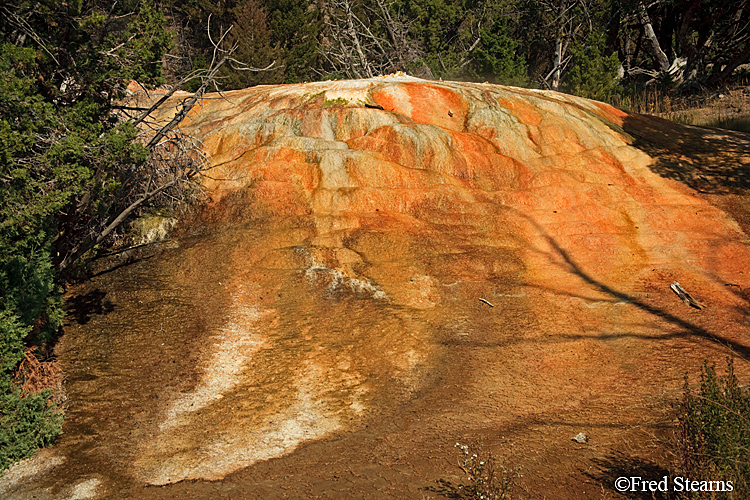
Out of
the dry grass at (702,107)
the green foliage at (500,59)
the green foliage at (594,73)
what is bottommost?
the dry grass at (702,107)

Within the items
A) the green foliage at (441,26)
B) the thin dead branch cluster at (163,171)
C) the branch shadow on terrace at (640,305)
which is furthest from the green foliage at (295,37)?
the branch shadow on terrace at (640,305)

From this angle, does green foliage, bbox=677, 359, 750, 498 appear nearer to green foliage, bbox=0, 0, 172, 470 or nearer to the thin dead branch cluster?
green foliage, bbox=0, 0, 172, 470

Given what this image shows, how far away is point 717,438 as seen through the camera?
4449mm

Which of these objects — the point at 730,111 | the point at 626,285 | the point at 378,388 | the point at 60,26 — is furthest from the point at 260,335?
the point at 730,111

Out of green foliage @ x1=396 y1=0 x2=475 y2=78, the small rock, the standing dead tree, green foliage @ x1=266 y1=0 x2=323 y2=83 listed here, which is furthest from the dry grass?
the small rock

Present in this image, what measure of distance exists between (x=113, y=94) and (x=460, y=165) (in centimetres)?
666

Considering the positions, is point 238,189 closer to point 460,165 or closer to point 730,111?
point 460,165

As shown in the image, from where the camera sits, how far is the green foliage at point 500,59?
76.7 ft

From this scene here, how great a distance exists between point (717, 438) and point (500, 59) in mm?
21595

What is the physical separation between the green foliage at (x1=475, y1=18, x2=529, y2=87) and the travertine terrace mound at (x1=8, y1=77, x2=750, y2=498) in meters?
8.38

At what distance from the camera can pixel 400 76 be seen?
15781mm

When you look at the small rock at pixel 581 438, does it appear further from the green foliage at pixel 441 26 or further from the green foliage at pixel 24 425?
the green foliage at pixel 441 26

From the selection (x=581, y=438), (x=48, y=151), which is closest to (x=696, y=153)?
(x=581, y=438)

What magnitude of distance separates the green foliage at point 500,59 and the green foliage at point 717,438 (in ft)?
65.7
